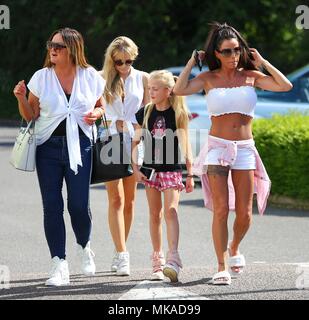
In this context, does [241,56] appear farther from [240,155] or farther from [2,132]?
[2,132]

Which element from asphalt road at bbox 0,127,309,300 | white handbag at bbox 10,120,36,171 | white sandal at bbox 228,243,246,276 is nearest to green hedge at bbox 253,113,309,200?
asphalt road at bbox 0,127,309,300

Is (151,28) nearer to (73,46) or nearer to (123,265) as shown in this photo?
(123,265)

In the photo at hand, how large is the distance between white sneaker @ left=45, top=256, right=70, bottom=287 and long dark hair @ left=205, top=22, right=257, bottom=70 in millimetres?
1780

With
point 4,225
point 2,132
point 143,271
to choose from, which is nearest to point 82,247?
point 143,271

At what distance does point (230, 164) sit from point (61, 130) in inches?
48.3

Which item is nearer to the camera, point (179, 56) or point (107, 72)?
point (107, 72)

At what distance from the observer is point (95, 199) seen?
51.2ft

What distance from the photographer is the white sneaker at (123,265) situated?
9133 millimetres

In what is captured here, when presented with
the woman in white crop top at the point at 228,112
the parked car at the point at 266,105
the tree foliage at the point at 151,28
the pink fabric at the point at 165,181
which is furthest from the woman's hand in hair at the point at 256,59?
the tree foliage at the point at 151,28

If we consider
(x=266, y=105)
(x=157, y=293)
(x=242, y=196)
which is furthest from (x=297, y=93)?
(x=157, y=293)

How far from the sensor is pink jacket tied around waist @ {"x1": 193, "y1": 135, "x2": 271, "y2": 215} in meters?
8.60

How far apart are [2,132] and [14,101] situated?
26.0 ft

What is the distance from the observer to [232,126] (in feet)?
28.4
